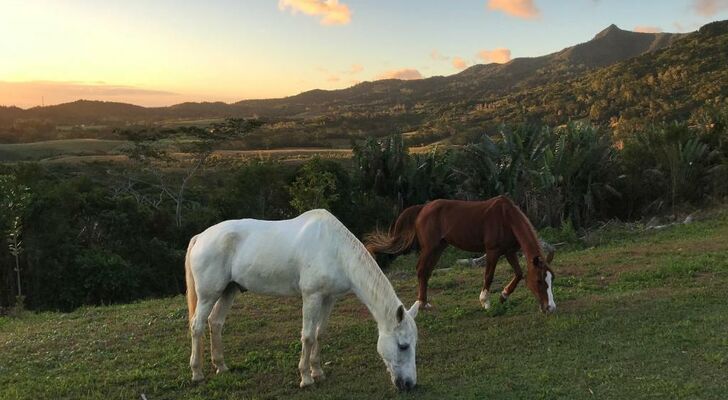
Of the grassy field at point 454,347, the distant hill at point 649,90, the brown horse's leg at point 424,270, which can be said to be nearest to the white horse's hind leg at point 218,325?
the grassy field at point 454,347

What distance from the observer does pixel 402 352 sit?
5.42 metres

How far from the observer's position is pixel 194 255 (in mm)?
6340

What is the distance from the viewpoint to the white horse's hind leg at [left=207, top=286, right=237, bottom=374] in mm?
6453

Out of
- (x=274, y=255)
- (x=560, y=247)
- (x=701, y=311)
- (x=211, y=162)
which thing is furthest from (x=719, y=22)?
(x=274, y=255)

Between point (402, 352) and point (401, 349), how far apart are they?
0.12 feet

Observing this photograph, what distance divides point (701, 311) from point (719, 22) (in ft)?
246

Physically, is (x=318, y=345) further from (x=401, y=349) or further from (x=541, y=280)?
(x=541, y=280)

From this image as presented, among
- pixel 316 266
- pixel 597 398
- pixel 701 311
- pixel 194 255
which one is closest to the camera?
pixel 597 398

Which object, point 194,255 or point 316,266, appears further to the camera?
point 194,255

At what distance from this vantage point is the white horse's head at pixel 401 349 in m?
5.39

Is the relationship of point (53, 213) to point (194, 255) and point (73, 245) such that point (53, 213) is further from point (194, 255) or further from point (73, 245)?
point (194, 255)

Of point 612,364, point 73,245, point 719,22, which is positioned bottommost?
point 73,245

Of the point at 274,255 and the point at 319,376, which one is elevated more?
the point at 274,255

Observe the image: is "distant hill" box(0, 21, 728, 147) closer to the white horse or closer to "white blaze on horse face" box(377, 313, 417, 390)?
the white horse
